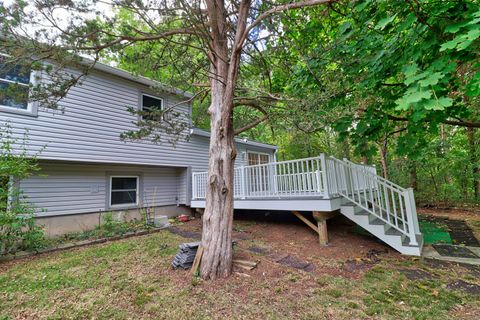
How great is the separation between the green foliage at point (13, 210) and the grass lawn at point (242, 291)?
0.67 metres

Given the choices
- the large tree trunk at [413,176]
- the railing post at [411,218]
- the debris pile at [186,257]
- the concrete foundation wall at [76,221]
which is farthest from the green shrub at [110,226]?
the large tree trunk at [413,176]

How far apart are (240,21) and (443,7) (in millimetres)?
2834

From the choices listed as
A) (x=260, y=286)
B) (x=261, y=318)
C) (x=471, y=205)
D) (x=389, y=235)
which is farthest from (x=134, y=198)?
(x=471, y=205)

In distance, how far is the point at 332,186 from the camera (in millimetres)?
5566

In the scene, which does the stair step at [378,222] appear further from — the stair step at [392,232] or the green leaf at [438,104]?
the green leaf at [438,104]

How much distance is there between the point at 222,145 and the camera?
3.97 metres

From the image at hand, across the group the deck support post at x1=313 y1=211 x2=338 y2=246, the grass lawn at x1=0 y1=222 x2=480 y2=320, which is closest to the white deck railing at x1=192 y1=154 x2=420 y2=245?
the deck support post at x1=313 y1=211 x2=338 y2=246

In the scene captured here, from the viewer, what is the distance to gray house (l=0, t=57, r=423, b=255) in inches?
208

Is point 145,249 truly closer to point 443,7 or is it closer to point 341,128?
point 341,128

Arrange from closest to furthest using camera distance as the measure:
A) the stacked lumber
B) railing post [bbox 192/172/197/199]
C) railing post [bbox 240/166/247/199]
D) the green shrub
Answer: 1. the stacked lumber
2. the green shrub
3. railing post [bbox 240/166/247/199]
4. railing post [bbox 192/172/197/199]

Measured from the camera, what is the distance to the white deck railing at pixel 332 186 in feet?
15.3

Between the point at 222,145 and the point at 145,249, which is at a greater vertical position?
the point at 222,145

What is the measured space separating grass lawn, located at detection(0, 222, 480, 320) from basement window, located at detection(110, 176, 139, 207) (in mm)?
3438

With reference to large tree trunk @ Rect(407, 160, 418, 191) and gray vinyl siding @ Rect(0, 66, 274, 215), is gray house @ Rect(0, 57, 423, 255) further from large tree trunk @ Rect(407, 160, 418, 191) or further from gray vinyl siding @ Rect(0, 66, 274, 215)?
large tree trunk @ Rect(407, 160, 418, 191)
